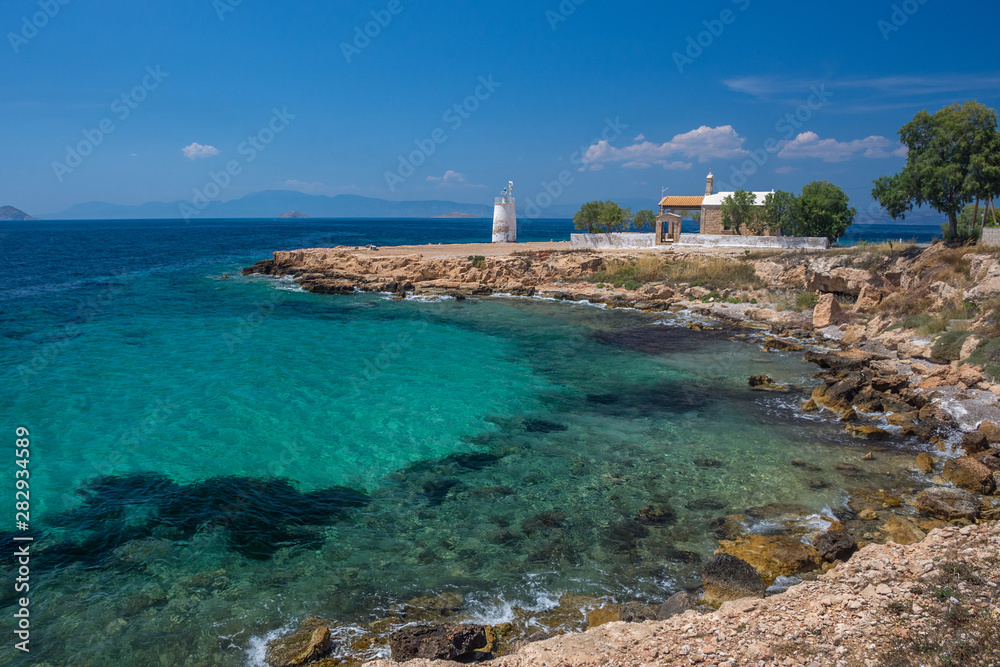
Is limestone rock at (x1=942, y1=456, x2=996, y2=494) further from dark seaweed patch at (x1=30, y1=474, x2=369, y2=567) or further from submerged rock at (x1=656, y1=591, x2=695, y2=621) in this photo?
dark seaweed patch at (x1=30, y1=474, x2=369, y2=567)

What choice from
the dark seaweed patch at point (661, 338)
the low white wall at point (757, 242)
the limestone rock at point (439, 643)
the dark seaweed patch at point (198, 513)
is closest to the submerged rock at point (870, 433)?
the dark seaweed patch at point (661, 338)

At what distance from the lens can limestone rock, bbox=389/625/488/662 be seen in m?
6.93

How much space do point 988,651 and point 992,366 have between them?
1478 centimetres

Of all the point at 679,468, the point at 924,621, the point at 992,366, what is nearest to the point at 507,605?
the point at 924,621

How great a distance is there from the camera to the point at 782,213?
44094mm

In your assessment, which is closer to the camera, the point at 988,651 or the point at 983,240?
the point at 988,651

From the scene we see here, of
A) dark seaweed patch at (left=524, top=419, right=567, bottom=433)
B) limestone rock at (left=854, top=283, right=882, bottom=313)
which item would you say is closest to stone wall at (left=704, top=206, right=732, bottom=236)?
limestone rock at (left=854, top=283, right=882, bottom=313)

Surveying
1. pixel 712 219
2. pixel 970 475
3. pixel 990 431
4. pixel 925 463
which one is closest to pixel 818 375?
pixel 990 431

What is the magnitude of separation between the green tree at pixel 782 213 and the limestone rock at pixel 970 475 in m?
34.9

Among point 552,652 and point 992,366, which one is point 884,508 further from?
point 992,366

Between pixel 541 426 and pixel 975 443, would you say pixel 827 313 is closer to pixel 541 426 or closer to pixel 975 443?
pixel 975 443

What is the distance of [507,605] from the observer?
8.16 m

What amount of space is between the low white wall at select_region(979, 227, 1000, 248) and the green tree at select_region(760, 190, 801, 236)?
16880 mm

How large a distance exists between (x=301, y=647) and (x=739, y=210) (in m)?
48.1
